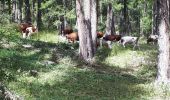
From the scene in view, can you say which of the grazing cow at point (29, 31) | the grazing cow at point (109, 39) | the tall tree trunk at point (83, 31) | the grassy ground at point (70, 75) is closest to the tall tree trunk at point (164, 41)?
the grassy ground at point (70, 75)

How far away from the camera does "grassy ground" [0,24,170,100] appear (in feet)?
48.0

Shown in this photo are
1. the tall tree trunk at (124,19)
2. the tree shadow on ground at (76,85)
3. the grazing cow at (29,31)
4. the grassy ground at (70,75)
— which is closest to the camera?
the tree shadow on ground at (76,85)

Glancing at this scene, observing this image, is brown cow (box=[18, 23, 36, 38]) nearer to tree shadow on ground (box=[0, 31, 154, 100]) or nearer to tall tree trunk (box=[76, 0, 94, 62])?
tall tree trunk (box=[76, 0, 94, 62])

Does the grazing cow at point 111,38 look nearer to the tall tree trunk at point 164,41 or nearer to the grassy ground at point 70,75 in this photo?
the grassy ground at point 70,75

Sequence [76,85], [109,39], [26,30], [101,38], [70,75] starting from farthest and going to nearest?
[26,30] < [101,38] < [109,39] < [70,75] < [76,85]

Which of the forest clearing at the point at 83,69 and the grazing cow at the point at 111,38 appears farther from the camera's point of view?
the grazing cow at the point at 111,38

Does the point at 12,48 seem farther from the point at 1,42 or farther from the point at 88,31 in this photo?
the point at 88,31

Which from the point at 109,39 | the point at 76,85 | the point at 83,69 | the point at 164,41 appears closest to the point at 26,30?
the point at 109,39

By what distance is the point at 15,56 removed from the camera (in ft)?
68.2

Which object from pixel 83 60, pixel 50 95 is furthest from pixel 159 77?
pixel 83 60

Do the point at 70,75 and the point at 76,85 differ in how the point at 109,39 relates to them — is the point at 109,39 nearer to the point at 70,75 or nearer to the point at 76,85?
the point at 70,75

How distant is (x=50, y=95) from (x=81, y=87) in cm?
220

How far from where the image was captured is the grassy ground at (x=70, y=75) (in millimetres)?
14625

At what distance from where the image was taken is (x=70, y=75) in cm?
1792
